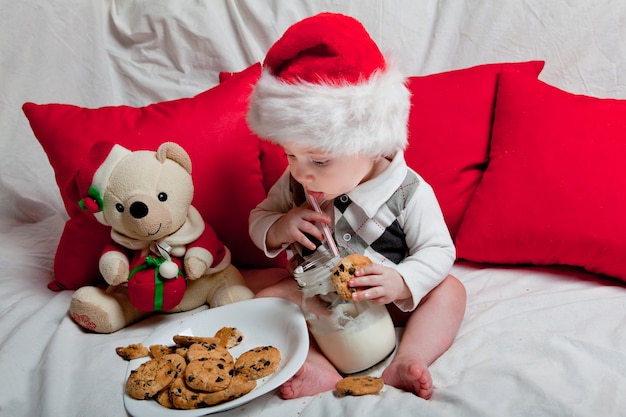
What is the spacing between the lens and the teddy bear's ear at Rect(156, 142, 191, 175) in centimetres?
110

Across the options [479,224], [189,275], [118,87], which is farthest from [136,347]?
[118,87]

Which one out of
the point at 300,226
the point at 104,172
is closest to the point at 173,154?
the point at 104,172

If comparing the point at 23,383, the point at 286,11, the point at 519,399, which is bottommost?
the point at 23,383

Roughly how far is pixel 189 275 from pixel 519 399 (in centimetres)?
58

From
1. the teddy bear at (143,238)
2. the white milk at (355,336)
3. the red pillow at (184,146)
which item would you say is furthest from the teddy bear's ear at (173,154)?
the white milk at (355,336)

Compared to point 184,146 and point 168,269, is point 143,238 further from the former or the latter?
point 184,146

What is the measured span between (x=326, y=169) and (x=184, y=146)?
1.32 feet

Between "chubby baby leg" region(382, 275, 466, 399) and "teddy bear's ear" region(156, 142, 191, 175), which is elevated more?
"teddy bear's ear" region(156, 142, 191, 175)

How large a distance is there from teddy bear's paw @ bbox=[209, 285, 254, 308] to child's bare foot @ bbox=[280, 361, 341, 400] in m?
0.25

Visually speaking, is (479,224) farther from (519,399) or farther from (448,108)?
(519,399)

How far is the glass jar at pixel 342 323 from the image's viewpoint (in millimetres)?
972

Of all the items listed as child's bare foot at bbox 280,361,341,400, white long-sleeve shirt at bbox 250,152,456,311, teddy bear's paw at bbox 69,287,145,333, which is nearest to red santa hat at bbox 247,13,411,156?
white long-sleeve shirt at bbox 250,152,456,311

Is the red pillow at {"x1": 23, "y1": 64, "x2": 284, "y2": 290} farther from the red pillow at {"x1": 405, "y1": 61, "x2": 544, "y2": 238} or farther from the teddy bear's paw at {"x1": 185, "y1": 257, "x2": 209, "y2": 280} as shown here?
the red pillow at {"x1": 405, "y1": 61, "x2": 544, "y2": 238}

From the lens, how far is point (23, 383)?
98cm
